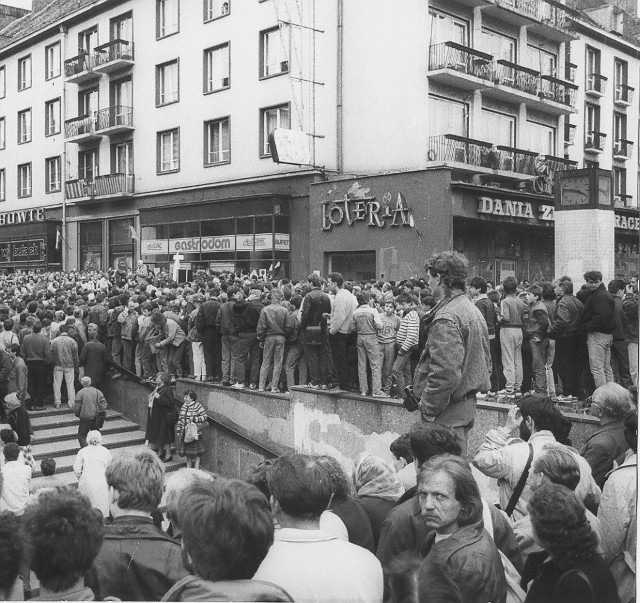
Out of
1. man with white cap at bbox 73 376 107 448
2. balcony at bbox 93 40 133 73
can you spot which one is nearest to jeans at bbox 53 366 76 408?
man with white cap at bbox 73 376 107 448

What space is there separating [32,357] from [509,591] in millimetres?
9010

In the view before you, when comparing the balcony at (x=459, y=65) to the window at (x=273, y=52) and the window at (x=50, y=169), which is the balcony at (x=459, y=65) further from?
the window at (x=50, y=169)

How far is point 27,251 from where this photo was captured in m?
16.1

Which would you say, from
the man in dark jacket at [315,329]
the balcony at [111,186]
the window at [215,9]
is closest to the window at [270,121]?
the window at [215,9]

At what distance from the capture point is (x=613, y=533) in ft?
11.3

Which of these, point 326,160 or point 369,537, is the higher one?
point 326,160

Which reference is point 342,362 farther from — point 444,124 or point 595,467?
point 444,124

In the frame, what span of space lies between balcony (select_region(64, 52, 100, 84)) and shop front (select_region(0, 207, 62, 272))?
2.82 m

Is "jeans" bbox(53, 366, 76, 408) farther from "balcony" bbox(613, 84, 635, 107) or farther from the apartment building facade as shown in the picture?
"balcony" bbox(613, 84, 635, 107)

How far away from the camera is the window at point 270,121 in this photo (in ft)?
67.3

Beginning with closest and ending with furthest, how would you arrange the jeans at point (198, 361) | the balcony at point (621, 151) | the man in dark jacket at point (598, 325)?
1. the man in dark jacket at point (598, 325)
2. the balcony at point (621, 151)
3. the jeans at point (198, 361)

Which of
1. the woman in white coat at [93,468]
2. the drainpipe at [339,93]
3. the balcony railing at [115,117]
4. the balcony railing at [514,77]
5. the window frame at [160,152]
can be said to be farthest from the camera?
the window frame at [160,152]

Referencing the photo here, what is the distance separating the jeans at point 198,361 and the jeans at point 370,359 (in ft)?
11.5

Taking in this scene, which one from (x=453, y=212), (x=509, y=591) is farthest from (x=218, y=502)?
(x=453, y=212)
